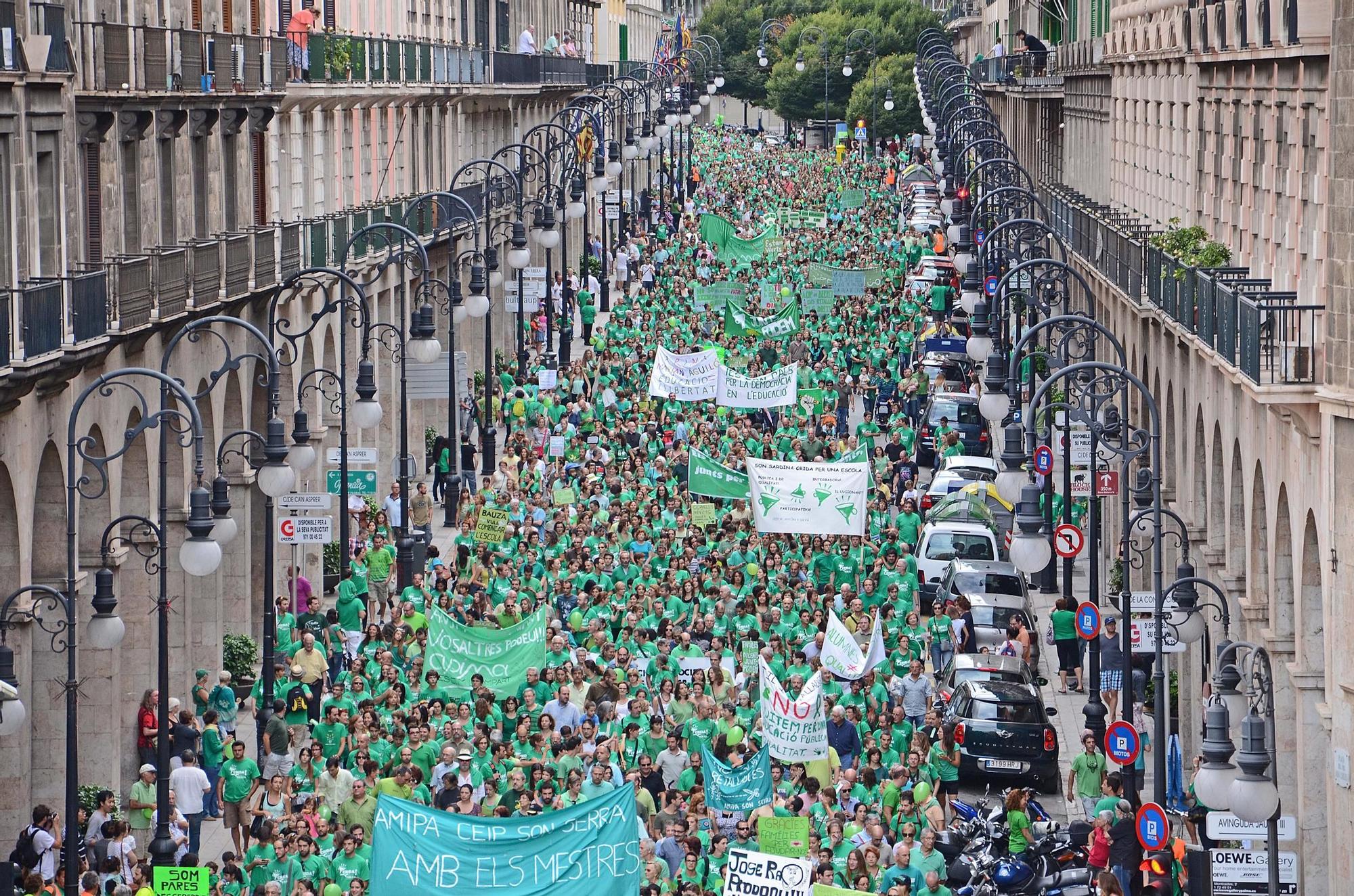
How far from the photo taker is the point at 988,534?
36812mm

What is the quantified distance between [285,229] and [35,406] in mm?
12638

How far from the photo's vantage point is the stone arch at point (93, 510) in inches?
1197

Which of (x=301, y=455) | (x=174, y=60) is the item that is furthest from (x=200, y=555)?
(x=174, y=60)

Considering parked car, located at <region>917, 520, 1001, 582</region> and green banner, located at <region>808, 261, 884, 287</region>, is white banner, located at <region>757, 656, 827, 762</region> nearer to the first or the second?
parked car, located at <region>917, 520, 1001, 582</region>

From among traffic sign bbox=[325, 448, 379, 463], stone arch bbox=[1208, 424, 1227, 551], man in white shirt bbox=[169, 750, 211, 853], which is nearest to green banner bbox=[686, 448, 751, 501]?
traffic sign bbox=[325, 448, 379, 463]

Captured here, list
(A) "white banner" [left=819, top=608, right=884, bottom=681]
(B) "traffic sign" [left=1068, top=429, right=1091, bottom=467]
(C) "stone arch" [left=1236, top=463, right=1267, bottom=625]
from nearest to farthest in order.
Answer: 1. (A) "white banner" [left=819, top=608, right=884, bottom=681]
2. (C) "stone arch" [left=1236, top=463, right=1267, bottom=625]
3. (B) "traffic sign" [left=1068, top=429, right=1091, bottom=467]

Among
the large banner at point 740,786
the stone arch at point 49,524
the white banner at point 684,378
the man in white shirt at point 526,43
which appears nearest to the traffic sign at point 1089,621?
the large banner at point 740,786

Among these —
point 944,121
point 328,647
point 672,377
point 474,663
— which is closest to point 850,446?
point 672,377

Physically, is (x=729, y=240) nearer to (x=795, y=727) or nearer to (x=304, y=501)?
(x=304, y=501)

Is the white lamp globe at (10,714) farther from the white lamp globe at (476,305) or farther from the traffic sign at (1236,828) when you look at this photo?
the white lamp globe at (476,305)

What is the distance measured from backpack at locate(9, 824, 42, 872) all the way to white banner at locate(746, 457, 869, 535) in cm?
1302

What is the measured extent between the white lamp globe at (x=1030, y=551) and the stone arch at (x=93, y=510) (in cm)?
1215

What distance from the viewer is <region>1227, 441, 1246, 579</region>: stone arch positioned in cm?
3106

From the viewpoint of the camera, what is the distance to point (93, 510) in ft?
102
